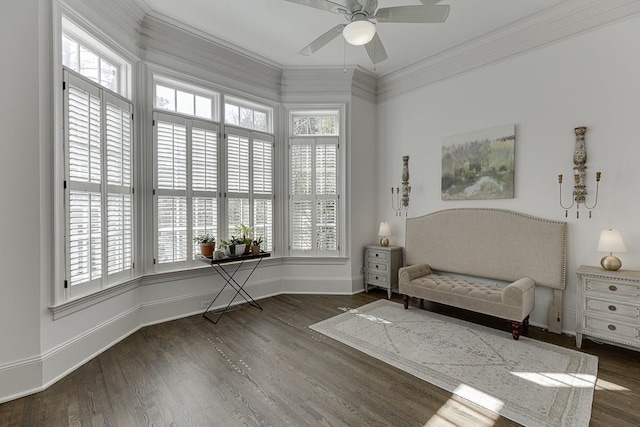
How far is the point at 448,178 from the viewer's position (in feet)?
14.4

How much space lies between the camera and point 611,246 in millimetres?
2902

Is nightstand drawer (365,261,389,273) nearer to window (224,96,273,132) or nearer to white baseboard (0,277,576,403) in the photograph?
white baseboard (0,277,576,403)

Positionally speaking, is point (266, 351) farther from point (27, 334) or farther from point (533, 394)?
point (533, 394)

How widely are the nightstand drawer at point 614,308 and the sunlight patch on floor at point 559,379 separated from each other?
699 millimetres

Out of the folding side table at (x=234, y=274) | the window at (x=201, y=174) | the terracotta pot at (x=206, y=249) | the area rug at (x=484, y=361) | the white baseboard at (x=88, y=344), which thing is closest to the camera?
the area rug at (x=484, y=361)

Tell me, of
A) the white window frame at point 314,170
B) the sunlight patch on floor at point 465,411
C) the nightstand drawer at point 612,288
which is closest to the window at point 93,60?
the white window frame at point 314,170

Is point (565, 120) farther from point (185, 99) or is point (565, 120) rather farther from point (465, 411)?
point (185, 99)

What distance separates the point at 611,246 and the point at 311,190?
3.58 m

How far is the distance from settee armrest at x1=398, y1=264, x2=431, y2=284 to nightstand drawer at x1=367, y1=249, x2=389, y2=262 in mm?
620

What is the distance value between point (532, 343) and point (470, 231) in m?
1.45


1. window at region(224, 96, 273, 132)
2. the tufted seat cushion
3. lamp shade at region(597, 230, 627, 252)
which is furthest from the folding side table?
lamp shade at region(597, 230, 627, 252)

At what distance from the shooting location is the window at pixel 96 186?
2668mm

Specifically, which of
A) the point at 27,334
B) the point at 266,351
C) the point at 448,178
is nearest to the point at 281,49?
the point at 448,178

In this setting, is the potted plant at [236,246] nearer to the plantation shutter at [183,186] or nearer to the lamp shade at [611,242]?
the plantation shutter at [183,186]
